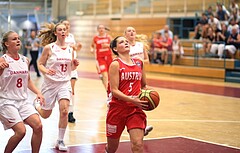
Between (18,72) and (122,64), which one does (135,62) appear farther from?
(18,72)

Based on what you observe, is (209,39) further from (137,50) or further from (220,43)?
(137,50)

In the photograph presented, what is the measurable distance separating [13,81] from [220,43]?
1488 centimetres

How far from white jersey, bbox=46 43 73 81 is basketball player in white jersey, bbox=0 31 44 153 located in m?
1.48

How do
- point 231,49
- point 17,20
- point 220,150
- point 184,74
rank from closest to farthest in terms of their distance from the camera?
point 220,150 → point 231,49 → point 184,74 → point 17,20

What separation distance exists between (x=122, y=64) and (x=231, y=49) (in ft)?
46.4

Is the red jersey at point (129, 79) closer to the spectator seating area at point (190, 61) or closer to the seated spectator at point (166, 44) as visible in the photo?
the spectator seating area at point (190, 61)

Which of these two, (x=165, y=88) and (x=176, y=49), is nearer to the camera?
(x=165, y=88)

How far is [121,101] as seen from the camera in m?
6.21

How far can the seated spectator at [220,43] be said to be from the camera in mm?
19953

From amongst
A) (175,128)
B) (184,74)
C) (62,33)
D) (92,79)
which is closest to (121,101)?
(62,33)

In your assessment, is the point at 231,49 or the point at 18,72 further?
the point at 231,49

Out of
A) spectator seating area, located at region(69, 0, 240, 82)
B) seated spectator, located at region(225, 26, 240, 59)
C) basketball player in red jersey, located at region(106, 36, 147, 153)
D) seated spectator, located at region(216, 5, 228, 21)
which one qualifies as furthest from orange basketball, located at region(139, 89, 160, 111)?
seated spectator, located at region(216, 5, 228, 21)

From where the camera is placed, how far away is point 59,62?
26.2 feet

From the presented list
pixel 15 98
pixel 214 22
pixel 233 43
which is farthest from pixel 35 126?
pixel 214 22
